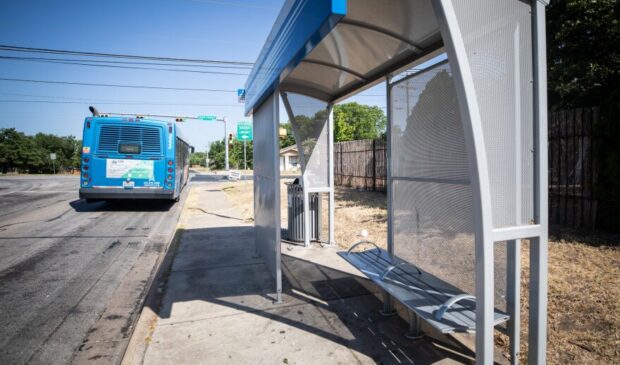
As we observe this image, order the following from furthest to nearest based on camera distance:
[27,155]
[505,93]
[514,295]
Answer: [27,155], [514,295], [505,93]

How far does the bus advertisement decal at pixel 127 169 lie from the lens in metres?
10.6

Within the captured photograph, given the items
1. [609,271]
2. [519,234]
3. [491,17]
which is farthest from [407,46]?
A: [609,271]

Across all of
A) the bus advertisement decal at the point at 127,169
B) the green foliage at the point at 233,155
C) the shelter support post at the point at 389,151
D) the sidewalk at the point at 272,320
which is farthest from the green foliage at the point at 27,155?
the shelter support post at the point at 389,151

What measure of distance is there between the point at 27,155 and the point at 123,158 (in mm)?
53024

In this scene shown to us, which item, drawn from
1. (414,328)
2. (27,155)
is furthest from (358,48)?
(27,155)

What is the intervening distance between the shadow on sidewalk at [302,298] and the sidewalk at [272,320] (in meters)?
0.01

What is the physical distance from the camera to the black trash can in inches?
271

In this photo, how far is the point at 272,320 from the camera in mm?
3619

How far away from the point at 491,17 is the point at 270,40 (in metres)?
2.51

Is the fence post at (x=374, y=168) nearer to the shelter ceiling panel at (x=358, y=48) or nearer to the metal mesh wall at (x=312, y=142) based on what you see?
the metal mesh wall at (x=312, y=142)

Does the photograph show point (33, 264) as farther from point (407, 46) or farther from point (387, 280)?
point (407, 46)

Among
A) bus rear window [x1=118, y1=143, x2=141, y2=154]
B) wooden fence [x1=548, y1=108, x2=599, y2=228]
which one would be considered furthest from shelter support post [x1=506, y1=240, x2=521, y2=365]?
bus rear window [x1=118, y1=143, x2=141, y2=154]

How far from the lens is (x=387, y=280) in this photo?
3.32m

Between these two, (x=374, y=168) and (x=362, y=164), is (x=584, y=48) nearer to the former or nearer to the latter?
(x=374, y=168)
